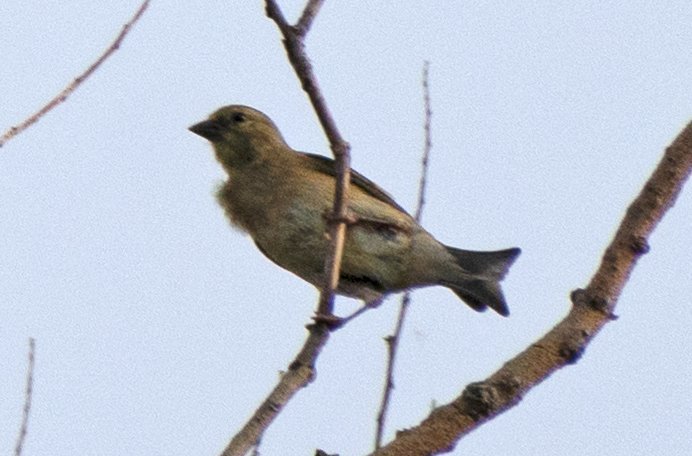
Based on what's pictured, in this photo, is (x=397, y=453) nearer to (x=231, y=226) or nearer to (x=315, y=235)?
(x=315, y=235)

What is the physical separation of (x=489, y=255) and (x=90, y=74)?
10.5 feet

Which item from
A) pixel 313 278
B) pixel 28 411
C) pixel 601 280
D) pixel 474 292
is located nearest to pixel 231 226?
pixel 313 278

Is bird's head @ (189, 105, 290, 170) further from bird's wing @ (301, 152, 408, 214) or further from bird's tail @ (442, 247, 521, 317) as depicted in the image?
bird's tail @ (442, 247, 521, 317)

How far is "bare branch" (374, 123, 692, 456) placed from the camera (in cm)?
286

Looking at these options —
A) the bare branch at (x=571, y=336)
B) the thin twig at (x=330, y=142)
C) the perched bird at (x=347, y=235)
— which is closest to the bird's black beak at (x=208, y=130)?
the perched bird at (x=347, y=235)

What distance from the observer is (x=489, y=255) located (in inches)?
235

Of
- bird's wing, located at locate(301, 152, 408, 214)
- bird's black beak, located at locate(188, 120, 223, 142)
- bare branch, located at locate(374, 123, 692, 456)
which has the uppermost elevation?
bird's black beak, located at locate(188, 120, 223, 142)

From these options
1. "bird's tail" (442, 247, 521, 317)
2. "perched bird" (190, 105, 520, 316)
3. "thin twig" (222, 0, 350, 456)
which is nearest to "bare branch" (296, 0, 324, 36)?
"thin twig" (222, 0, 350, 456)

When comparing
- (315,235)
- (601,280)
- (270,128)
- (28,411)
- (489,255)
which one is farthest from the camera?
(270,128)

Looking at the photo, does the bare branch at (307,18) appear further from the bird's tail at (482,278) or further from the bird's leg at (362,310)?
the bird's tail at (482,278)

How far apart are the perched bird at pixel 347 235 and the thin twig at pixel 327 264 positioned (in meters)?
1.95

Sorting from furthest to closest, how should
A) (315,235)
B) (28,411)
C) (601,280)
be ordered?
(315,235)
(28,411)
(601,280)

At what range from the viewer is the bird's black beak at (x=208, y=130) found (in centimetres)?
631

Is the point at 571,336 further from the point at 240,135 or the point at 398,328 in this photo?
the point at 240,135
